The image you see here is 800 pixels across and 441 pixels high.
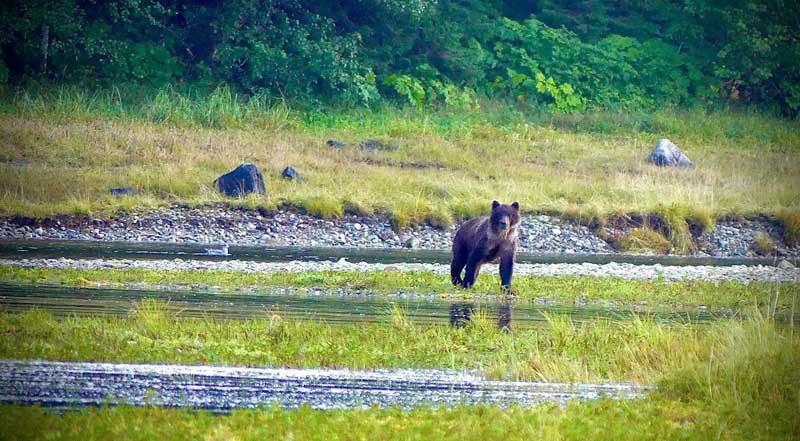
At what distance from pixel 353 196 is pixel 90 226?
596 centimetres

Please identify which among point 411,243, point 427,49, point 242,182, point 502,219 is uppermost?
point 427,49

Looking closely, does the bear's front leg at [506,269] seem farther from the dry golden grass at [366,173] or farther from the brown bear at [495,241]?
the dry golden grass at [366,173]

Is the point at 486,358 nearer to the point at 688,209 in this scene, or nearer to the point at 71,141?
the point at 688,209

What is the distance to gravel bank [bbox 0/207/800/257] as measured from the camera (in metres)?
26.1

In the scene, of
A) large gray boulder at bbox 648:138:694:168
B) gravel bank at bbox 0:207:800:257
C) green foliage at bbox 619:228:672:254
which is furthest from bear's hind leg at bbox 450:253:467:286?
large gray boulder at bbox 648:138:694:168

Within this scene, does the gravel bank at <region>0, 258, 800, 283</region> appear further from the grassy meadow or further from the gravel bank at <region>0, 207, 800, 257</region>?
the grassy meadow

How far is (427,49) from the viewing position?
4638 cm

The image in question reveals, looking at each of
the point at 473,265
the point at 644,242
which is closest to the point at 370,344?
the point at 473,265

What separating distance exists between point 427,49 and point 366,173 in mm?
16662

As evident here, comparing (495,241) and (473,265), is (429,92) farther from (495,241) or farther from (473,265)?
(495,241)

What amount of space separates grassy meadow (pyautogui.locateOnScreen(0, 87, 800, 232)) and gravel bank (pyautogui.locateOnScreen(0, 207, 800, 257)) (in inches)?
14.3

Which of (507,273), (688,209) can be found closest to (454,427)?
(507,273)

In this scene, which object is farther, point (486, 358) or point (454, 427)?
point (486, 358)

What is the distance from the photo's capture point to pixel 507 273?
1856 cm
